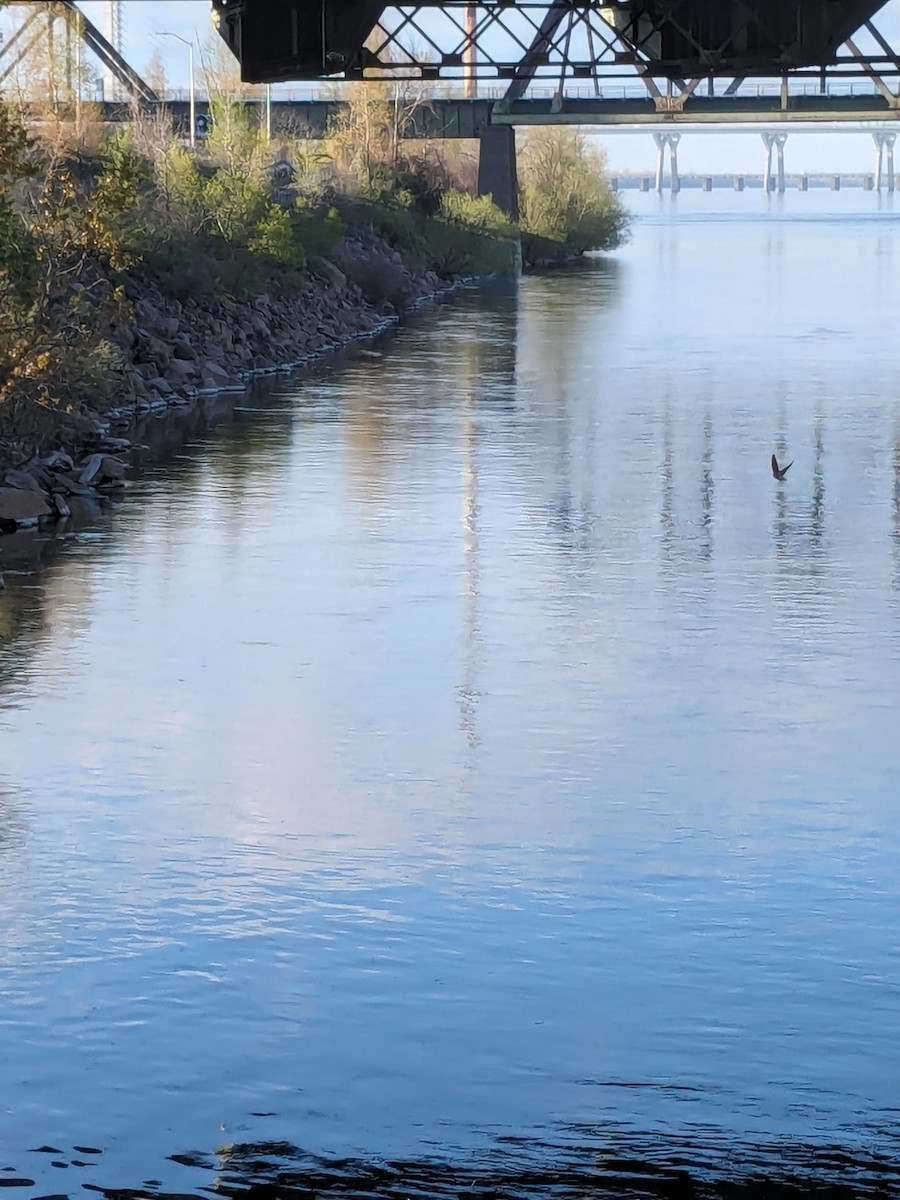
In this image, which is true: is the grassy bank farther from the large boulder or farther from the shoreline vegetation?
the large boulder

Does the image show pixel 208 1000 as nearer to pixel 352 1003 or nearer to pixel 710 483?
pixel 352 1003

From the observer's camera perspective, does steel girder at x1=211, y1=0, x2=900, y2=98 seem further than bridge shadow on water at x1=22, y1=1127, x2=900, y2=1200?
Yes

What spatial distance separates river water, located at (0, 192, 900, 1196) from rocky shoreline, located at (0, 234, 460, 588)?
917 millimetres

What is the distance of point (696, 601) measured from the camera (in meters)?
17.9

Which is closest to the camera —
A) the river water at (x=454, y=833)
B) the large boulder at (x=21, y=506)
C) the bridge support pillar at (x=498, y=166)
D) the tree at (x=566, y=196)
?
the river water at (x=454, y=833)

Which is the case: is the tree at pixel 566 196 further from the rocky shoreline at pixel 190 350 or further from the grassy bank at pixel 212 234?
the rocky shoreline at pixel 190 350

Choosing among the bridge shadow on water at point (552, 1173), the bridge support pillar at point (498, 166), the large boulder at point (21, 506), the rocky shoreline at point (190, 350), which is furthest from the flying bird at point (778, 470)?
→ the bridge support pillar at point (498, 166)

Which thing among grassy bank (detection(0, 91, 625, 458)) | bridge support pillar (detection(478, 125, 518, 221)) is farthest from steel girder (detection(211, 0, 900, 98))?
bridge support pillar (detection(478, 125, 518, 221))

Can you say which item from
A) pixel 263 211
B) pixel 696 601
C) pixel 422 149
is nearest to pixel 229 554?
pixel 696 601

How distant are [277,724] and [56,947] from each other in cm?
410

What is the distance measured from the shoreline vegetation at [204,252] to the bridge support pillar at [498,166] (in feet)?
3.08

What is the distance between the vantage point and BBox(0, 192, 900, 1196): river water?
8.38 metres

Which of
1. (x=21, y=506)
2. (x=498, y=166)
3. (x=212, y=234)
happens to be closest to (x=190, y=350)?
(x=212, y=234)

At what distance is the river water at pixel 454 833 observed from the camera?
8383 mm
